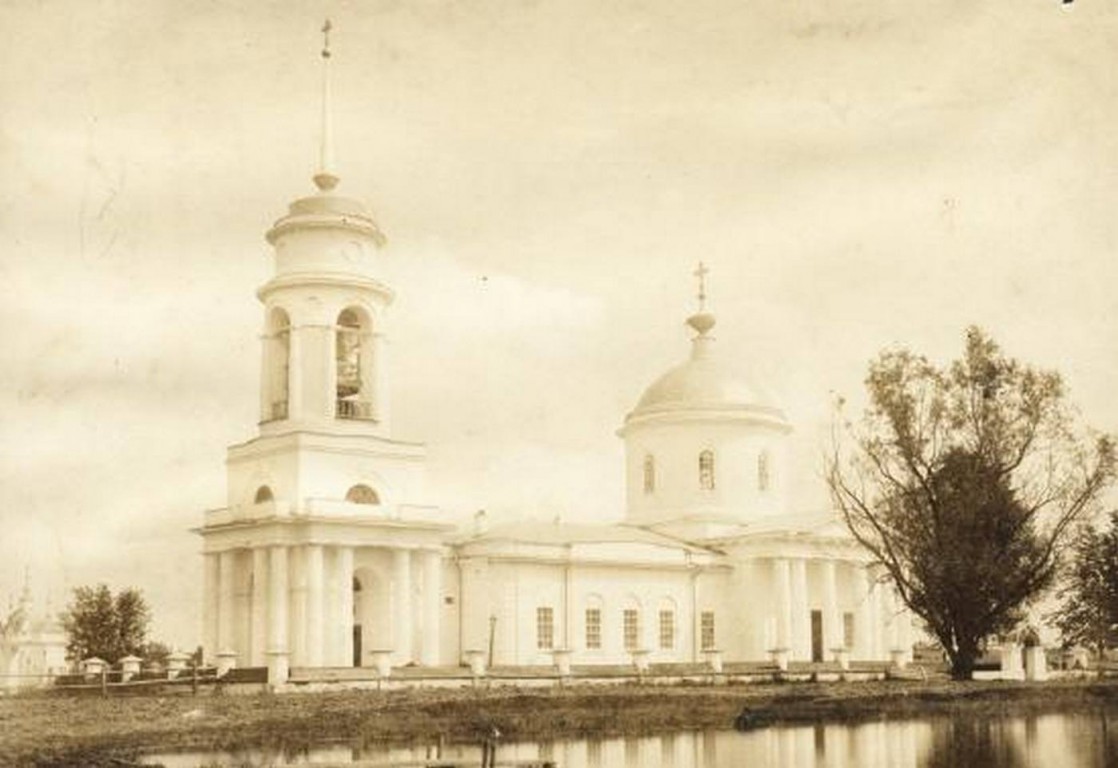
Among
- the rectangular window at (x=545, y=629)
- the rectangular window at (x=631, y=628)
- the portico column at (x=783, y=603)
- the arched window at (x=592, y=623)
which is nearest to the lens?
the rectangular window at (x=545, y=629)

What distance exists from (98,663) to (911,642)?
2963cm

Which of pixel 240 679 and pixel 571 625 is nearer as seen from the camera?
pixel 240 679

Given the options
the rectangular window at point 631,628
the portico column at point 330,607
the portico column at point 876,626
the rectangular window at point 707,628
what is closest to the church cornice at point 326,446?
the portico column at point 330,607

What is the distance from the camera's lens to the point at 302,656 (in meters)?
41.4

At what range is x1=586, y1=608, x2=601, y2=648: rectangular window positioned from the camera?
49625 mm

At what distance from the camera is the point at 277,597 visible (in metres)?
41.8

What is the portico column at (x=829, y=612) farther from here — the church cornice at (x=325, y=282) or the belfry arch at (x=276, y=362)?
the belfry arch at (x=276, y=362)

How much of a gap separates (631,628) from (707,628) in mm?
3760

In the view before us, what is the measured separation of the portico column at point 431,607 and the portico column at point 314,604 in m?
3.33

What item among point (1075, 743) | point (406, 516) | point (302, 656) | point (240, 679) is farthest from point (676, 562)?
point (1075, 743)

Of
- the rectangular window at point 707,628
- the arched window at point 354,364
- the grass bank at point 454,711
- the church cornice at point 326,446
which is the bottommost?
the grass bank at point 454,711

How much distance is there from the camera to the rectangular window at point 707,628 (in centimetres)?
5306

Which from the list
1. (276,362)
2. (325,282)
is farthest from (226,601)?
(325,282)

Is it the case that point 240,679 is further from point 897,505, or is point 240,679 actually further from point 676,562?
point 676,562
